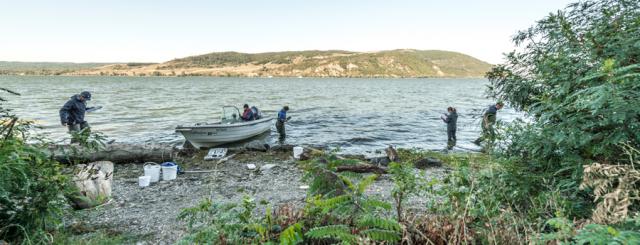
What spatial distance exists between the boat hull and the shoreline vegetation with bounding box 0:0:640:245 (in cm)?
787

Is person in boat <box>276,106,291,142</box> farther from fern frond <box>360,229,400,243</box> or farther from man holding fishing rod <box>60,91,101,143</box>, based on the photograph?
fern frond <box>360,229,400,243</box>

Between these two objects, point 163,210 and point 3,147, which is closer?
point 3,147

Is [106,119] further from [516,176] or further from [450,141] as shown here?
[516,176]

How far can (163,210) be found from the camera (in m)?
7.32

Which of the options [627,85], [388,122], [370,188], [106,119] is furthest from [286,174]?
[106,119]

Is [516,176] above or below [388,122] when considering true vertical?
above

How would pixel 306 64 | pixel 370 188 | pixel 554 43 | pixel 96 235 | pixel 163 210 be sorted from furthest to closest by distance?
pixel 306 64 < pixel 370 188 < pixel 163 210 < pixel 96 235 < pixel 554 43

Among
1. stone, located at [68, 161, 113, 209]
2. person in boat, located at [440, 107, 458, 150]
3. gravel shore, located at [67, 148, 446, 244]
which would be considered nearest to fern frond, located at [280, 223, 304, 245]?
gravel shore, located at [67, 148, 446, 244]

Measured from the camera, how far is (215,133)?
14.5 meters

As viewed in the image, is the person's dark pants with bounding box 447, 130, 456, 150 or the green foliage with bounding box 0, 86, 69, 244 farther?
the person's dark pants with bounding box 447, 130, 456, 150

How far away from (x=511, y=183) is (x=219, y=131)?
1270 cm

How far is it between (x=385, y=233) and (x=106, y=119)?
99.5 ft

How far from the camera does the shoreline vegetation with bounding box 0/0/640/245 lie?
8.36 ft

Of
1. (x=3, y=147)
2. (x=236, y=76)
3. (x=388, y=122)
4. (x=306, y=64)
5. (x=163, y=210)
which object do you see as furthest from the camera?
(x=306, y=64)
